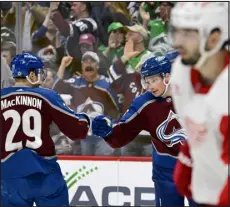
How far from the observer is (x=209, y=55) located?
2.61 m

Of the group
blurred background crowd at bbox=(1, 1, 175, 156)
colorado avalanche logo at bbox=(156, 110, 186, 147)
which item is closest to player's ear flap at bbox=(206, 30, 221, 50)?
colorado avalanche logo at bbox=(156, 110, 186, 147)

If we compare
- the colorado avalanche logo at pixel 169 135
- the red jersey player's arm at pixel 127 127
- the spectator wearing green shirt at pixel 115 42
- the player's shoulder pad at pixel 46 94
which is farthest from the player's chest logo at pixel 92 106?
the player's shoulder pad at pixel 46 94

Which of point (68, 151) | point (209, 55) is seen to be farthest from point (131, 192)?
point (209, 55)

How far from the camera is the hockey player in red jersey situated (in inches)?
102

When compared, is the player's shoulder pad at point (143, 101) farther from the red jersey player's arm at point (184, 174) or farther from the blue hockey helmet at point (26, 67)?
the red jersey player's arm at point (184, 174)

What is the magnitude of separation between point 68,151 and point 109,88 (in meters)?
0.49

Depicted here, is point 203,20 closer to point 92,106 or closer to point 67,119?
point 67,119

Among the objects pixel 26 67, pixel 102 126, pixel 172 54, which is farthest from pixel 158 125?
pixel 172 54

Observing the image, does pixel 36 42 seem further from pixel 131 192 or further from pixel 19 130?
pixel 19 130

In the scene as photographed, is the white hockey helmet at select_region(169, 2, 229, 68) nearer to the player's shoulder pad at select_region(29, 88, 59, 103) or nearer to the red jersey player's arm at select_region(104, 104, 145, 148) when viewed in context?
the player's shoulder pad at select_region(29, 88, 59, 103)

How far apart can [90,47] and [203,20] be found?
3.27 metres

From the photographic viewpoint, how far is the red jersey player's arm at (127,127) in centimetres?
439

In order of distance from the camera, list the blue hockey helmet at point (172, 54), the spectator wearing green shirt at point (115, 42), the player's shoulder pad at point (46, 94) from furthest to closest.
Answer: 1. the spectator wearing green shirt at point (115, 42)
2. the blue hockey helmet at point (172, 54)
3. the player's shoulder pad at point (46, 94)

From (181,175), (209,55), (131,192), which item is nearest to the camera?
(209,55)
